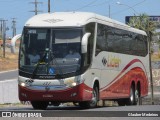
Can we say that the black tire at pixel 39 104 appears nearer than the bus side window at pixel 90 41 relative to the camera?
No

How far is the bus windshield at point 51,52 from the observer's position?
20984 mm

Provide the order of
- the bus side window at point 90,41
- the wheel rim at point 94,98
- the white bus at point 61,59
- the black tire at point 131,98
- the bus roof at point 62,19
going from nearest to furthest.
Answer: the white bus at point 61,59
the bus roof at point 62,19
the bus side window at point 90,41
the wheel rim at point 94,98
the black tire at point 131,98

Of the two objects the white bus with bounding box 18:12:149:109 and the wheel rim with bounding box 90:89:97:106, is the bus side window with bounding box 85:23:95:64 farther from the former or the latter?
the wheel rim with bounding box 90:89:97:106

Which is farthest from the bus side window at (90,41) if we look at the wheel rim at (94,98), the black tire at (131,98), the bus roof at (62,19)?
the black tire at (131,98)

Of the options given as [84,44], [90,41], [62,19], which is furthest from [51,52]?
[90,41]

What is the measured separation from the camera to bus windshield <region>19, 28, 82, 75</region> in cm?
2098

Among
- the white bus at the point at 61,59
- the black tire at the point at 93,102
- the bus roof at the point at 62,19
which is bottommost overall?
the black tire at the point at 93,102

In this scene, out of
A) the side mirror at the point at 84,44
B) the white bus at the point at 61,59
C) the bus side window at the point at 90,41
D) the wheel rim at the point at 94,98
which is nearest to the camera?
the side mirror at the point at 84,44

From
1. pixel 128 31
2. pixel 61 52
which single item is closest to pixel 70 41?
pixel 61 52

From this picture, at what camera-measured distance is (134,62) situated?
28938 millimetres

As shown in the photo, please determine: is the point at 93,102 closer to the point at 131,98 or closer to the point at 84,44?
the point at 84,44

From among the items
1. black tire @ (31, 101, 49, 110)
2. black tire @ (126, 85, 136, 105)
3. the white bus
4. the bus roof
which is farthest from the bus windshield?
black tire @ (126, 85, 136, 105)

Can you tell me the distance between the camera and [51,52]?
21000mm

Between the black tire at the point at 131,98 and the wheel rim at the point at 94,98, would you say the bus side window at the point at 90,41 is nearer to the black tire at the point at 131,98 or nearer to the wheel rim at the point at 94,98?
the wheel rim at the point at 94,98
